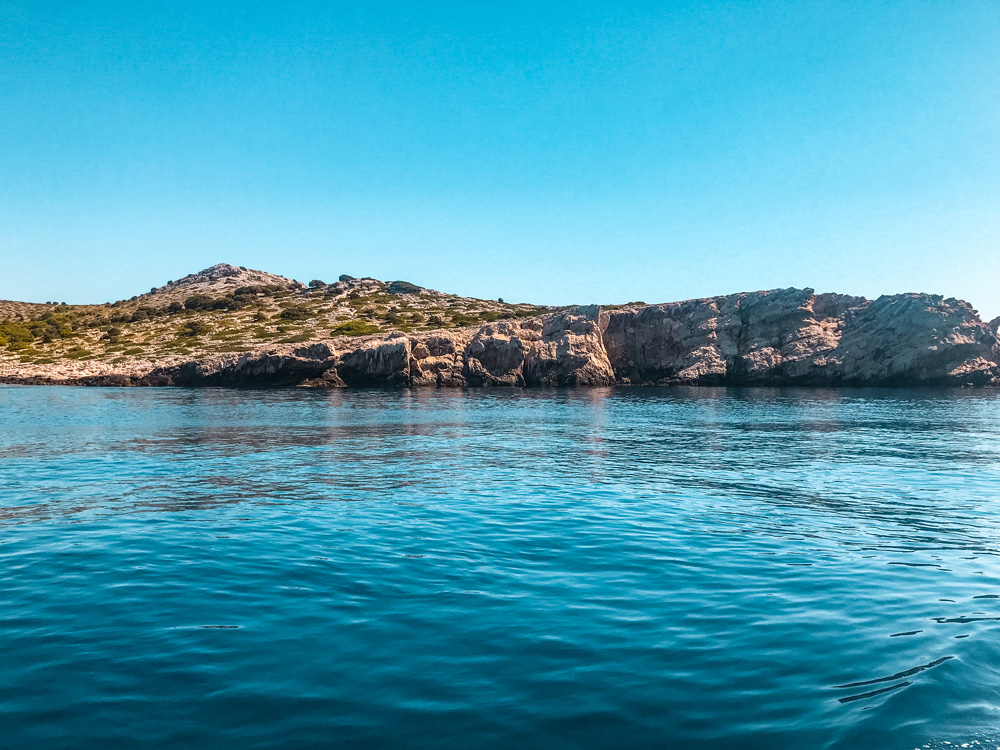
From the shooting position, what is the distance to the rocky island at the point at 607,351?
308 ft

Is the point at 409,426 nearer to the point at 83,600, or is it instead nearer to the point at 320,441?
the point at 320,441

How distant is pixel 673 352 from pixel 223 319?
83.1 metres

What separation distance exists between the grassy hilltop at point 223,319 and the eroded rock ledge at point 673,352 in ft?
40.8

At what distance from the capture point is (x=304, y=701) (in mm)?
8422

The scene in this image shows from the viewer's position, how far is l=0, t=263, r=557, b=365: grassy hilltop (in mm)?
109375

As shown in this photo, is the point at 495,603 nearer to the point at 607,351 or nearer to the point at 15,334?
the point at 607,351

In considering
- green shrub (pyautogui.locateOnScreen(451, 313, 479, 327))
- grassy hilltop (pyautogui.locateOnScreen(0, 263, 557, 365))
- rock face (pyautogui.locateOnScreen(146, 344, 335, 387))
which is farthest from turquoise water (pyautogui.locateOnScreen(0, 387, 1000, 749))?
green shrub (pyautogui.locateOnScreen(451, 313, 479, 327))

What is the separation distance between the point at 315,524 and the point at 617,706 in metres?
12.0

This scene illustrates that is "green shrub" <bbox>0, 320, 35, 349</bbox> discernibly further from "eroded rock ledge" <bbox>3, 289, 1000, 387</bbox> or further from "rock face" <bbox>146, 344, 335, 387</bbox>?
"rock face" <bbox>146, 344, 335, 387</bbox>

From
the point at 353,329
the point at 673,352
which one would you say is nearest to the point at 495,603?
the point at 673,352

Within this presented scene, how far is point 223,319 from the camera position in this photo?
134625mm

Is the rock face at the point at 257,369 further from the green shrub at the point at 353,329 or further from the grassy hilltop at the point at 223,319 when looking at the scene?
the green shrub at the point at 353,329

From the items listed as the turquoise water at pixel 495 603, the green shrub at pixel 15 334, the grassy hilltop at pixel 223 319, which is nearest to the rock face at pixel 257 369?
the grassy hilltop at pixel 223 319

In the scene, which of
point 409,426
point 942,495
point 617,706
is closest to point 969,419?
point 942,495
